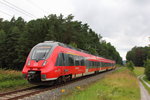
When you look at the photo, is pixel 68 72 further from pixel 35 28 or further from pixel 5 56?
pixel 5 56

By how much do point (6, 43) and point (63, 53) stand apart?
139 ft

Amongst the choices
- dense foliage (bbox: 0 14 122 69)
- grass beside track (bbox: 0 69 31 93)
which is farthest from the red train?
dense foliage (bbox: 0 14 122 69)

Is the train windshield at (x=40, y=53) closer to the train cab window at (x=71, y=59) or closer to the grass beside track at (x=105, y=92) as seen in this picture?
the train cab window at (x=71, y=59)

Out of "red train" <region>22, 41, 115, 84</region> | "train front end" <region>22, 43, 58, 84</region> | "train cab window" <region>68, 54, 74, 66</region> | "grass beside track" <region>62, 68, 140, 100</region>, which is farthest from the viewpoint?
"train cab window" <region>68, 54, 74, 66</region>

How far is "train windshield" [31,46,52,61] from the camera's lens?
1158cm

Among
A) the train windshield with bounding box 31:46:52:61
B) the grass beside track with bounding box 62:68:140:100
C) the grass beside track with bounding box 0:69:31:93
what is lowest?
the grass beside track with bounding box 62:68:140:100

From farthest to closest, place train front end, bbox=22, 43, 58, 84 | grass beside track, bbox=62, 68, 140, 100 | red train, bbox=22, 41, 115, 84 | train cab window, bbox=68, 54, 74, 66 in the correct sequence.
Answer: train cab window, bbox=68, 54, 74, 66 < red train, bbox=22, 41, 115, 84 < train front end, bbox=22, 43, 58, 84 < grass beside track, bbox=62, 68, 140, 100

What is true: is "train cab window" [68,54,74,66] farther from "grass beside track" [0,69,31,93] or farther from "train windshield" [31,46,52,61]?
"grass beside track" [0,69,31,93]

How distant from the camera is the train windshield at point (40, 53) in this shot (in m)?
11.6

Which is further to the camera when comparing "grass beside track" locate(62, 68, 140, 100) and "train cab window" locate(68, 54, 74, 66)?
"train cab window" locate(68, 54, 74, 66)

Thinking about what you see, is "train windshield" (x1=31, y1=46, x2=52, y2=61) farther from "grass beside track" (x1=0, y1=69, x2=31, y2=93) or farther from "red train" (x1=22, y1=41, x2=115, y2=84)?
"grass beside track" (x1=0, y1=69, x2=31, y2=93)

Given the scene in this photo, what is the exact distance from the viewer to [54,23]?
150ft

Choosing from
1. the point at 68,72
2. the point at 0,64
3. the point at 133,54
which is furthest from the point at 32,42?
the point at 133,54

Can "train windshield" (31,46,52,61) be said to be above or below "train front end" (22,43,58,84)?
above
